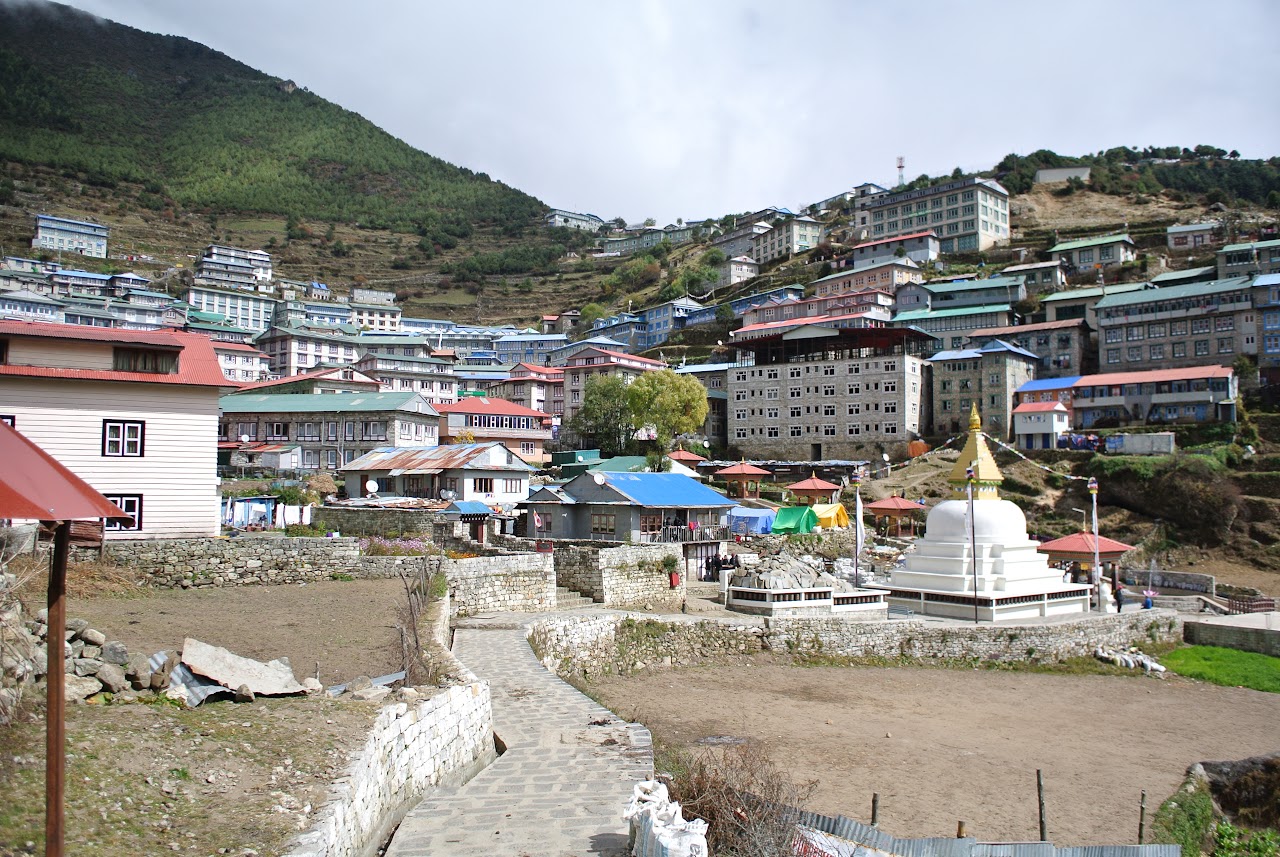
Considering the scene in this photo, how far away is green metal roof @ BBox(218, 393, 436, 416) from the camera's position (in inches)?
2073

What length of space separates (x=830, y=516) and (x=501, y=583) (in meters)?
26.1

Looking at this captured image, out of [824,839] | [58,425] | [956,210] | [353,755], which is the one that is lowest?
[824,839]

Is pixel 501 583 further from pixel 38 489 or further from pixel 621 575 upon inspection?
pixel 38 489

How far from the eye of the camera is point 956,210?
10550cm

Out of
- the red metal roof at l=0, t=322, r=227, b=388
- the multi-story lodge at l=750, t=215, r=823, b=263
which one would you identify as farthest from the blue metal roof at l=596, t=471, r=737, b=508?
the multi-story lodge at l=750, t=215, r=823, b=263

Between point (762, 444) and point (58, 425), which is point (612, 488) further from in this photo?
point (762, 444)

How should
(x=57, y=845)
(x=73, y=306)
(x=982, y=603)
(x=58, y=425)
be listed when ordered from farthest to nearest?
(x=73, y=306), (x=982, y=603), (x=58, y=425), (x=57, y=845)

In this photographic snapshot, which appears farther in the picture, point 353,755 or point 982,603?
point 982,603

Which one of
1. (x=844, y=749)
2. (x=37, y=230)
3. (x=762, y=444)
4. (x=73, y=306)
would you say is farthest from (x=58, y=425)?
(x=37, y=230)

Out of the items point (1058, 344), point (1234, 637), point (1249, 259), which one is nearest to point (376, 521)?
point (1234, 637)

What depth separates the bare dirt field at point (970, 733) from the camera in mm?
13820

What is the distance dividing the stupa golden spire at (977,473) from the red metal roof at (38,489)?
101 feet

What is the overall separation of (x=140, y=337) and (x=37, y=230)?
125963 mm

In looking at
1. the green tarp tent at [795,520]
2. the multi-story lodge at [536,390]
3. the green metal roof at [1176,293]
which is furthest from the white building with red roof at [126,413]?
the green metal roof at [1176,293]
